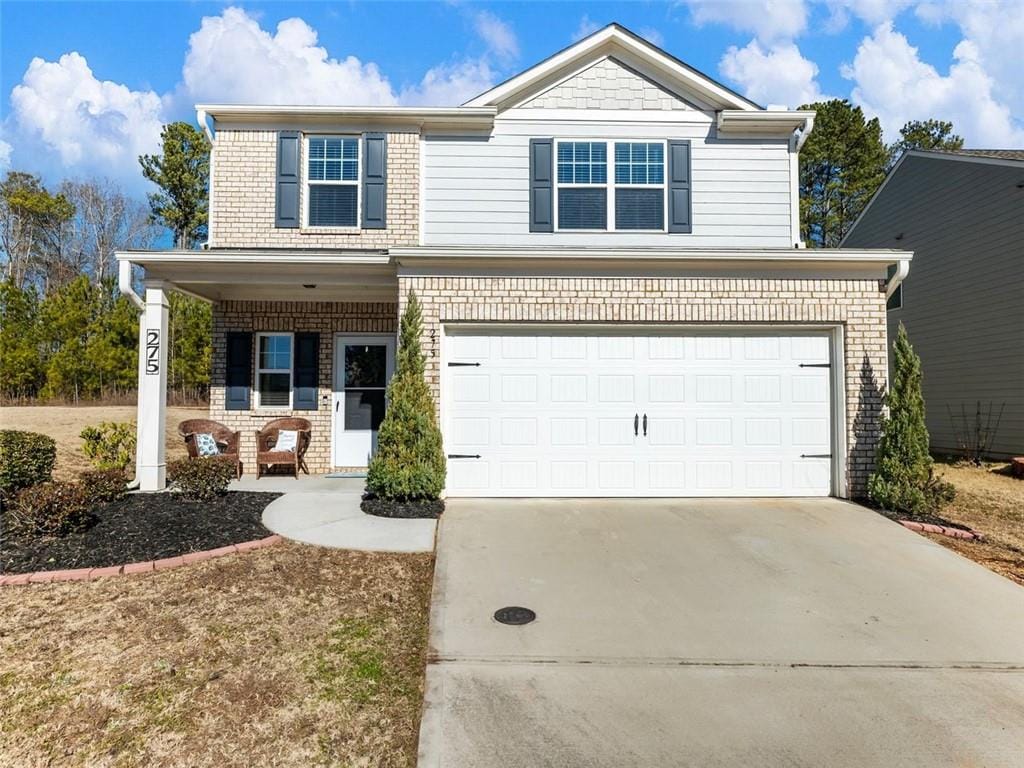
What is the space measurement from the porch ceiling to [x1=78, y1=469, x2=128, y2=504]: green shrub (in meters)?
2.80

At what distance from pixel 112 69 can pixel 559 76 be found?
10270mm

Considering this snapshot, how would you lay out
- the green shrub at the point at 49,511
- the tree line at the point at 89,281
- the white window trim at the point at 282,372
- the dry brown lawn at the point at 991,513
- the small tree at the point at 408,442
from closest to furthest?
the green shrub at the point at 49,511 < the dry brown lawn at the point at 991,513 < the small tree at the point at 408,442 < the white window trim at the point at 282,372 < the tree line at the point at 89,281

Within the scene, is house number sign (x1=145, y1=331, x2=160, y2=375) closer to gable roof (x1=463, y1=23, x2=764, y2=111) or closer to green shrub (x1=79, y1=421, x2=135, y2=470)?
green shrub (x1=79, y1=421, x2=135, y2=470)

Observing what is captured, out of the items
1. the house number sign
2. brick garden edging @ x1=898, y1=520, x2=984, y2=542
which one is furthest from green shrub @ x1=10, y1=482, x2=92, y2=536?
brick garden edging @ x1=898, y1=520, x2=984, y2=542

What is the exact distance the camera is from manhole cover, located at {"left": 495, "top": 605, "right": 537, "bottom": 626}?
390 centimetres

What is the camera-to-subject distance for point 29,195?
26.2 metres

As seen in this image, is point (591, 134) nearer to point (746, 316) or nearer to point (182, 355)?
point (746, 316)

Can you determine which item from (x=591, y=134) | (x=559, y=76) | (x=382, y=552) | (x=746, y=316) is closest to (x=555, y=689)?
(x=382, y=552)

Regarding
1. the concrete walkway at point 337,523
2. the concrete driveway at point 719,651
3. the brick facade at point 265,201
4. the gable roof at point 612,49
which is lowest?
the concrete driveway at point 719,651

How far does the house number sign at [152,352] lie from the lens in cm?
739

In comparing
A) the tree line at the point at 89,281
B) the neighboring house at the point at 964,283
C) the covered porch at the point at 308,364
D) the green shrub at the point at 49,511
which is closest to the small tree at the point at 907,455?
the neighboring house at the point at 964,283

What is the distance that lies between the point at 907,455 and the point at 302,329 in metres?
8.77

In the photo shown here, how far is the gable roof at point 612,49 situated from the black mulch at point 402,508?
6.54m

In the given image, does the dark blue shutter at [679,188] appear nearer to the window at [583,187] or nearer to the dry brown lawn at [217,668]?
the window at [583,187]
